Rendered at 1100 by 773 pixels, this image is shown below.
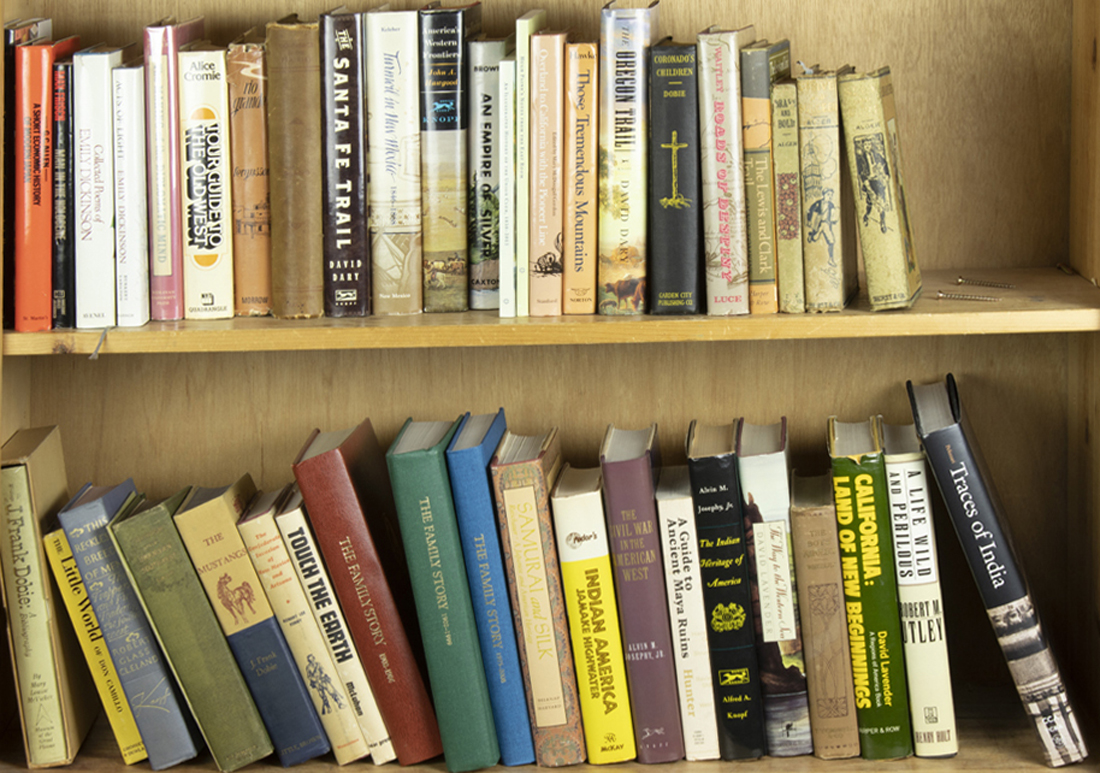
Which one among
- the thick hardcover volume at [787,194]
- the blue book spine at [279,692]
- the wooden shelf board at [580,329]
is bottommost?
the blue book spine at [279,692]

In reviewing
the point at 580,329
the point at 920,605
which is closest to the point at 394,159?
the point at 580,329

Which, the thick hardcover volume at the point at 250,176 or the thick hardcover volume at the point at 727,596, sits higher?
the thick hardcover volume at the point at 250,176

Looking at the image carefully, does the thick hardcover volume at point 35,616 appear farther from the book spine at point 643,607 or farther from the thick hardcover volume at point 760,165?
the thick hardcover volume at point 760,165

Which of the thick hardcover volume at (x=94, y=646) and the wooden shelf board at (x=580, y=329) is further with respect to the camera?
the thick hardcover volume at (x=94, y=646)

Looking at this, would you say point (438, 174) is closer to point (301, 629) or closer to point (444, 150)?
point (444, 150)

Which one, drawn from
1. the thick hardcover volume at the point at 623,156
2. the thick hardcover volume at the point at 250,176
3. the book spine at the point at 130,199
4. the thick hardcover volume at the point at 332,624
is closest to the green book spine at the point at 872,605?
the thick hardcover volume at the point at 623,156

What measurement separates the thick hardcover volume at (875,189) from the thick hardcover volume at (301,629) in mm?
631

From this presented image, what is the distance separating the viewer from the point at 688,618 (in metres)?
1.03

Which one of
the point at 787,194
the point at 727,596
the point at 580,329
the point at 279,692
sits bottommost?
the point at 279,692

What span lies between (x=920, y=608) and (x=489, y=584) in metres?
0.43

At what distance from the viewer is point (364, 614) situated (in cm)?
104

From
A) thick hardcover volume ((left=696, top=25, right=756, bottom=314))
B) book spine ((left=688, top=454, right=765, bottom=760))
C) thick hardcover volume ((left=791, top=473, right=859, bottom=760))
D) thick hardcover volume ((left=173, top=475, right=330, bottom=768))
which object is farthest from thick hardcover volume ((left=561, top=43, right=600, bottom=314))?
thick hardcover volume ((left=173, top=475, right=330, bottom=768))

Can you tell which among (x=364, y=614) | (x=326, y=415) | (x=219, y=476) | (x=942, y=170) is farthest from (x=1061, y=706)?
(x=219, y=476)

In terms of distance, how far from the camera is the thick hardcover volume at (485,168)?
1.00m
